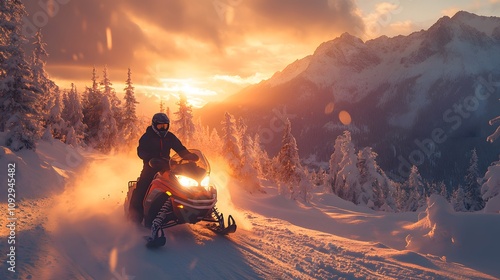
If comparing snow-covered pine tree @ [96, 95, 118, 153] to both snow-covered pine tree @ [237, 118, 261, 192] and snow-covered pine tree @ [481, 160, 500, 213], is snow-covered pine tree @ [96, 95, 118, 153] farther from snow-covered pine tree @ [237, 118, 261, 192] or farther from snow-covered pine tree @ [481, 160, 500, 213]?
snow-covered pine tree @ [481, 160, 500, 213]

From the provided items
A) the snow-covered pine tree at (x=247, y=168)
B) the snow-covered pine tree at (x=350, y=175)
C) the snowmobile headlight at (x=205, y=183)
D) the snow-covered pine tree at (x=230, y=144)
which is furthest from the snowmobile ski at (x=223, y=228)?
the snow-covered pine tree at (x=350, y=175)

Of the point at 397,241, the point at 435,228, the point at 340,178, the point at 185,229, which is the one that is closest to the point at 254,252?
the point at 185,229

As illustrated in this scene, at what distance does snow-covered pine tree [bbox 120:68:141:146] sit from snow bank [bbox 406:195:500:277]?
4393 centimetres

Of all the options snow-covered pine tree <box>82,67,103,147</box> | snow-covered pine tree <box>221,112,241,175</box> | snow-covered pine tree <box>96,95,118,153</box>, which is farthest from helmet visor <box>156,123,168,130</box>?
snow-covered pine tree <box>82,67,103,147</box>

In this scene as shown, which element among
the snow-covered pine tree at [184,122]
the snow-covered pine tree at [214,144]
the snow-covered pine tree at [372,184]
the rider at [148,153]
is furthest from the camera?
the snow-covered pine tree at [214,144]

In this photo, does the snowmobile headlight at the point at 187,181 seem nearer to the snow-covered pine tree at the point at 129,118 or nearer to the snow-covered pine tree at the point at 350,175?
the snow-covered pine tree at the point at 350,175

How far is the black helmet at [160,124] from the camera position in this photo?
730 centimetres

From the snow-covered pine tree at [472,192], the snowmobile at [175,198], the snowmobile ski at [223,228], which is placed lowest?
the snow-covered pine tree at [472,192]

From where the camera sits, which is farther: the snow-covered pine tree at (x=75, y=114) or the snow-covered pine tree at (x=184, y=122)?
the snow-covered pine tree at (x=184, y=122)

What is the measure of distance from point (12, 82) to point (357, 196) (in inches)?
1505

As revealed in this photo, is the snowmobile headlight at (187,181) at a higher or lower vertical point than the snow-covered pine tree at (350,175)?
higher

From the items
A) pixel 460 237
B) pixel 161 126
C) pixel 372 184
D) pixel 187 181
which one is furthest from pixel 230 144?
pixel 187 181

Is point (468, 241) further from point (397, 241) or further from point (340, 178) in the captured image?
point (340, 178)

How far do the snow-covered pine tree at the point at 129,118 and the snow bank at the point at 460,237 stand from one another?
1729 inches
